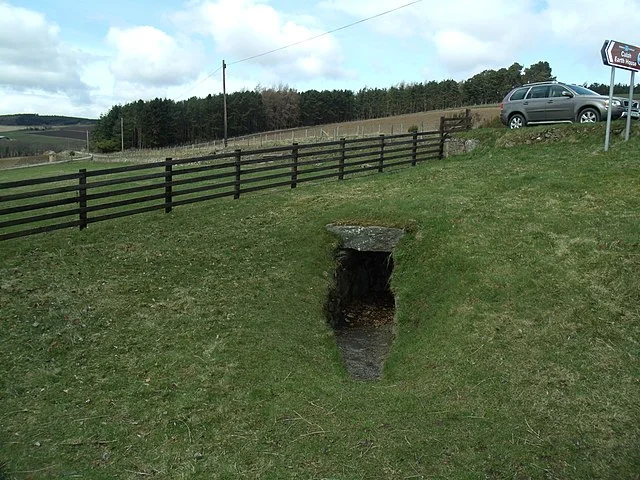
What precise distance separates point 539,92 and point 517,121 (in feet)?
4.14

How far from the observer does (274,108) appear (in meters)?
98.4

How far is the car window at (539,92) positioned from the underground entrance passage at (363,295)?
10.8 metres

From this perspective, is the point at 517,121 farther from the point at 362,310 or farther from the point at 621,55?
the point at 362,310

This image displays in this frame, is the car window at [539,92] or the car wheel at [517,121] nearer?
the car window at [539,92]

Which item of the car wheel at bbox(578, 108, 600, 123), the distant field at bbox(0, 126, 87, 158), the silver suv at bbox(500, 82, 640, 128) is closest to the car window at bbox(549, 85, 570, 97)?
the silver suv at bbox(500, 82, 640, 128)

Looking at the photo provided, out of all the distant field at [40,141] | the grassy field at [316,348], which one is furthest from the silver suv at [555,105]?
the distant field at [40,141]

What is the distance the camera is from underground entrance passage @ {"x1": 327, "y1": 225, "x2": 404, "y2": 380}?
26.6 feet

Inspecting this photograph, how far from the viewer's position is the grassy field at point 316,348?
4.60m

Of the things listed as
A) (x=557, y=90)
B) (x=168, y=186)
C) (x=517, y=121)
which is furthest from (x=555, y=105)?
(x=168, y=186)

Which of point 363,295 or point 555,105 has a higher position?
point 555,105

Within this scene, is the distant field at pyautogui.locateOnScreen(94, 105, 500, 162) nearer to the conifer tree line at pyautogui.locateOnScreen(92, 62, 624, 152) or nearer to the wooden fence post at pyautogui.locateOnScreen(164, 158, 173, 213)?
the wooden fence post at pyautogui.locateOnScreen(164, 158, 173, 213)

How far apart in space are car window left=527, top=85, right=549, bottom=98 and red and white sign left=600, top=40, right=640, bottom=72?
4.02 metres

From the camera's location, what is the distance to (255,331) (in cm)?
673

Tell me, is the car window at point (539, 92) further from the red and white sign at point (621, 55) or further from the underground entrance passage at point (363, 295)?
the underground entrance passage at point (363, 295)
